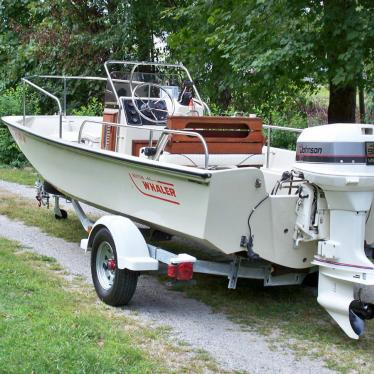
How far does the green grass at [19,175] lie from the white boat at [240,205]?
222 inches

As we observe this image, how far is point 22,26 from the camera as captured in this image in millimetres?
16875

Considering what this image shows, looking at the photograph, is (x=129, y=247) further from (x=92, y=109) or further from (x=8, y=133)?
(x=8, y=133)

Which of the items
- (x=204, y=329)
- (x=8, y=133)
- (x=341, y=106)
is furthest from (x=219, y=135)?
(x=8, y=133)

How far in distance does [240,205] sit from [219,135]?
1327 millimetres

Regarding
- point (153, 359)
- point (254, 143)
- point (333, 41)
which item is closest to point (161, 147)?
point (254, 143)

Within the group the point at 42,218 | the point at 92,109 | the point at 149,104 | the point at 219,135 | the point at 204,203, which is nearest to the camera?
the point at 204,203

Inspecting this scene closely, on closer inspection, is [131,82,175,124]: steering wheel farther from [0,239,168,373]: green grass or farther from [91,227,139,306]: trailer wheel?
[0,239,168,373]: green grass

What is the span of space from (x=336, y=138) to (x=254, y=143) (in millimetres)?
1596

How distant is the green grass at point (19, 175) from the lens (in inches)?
479

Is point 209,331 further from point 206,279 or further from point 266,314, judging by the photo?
point 206,279

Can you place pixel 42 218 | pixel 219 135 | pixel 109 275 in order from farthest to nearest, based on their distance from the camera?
pixel 42 218 → pixel 219 135 → pixel 109 275

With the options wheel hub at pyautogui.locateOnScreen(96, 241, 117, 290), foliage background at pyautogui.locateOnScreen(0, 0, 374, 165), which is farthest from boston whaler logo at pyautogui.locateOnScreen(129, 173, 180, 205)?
foliage background at pyautogui.locateOnScreen(0, 0, 374, 165)

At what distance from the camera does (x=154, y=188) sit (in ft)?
17.6

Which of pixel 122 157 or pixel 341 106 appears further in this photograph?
pixel 341 106
